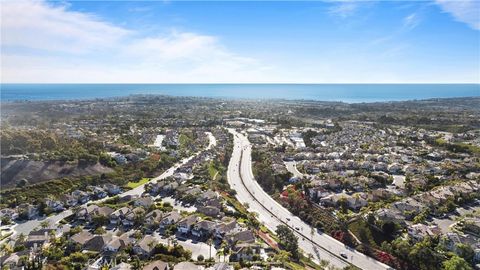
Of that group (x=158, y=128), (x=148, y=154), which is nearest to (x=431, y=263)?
(x=148, y=154)

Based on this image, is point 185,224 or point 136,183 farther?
point 136,183

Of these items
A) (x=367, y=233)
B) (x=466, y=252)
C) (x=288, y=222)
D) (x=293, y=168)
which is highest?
(x=466, y=252)

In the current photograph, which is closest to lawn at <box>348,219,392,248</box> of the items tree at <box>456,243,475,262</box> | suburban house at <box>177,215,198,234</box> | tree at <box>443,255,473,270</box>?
tree at <box>456,243,475,262</box>

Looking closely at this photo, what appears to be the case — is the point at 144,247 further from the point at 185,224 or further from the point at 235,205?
the point at 235,205

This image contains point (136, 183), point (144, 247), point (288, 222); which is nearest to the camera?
point (144, 247)

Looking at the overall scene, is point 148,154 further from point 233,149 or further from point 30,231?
point 30,231

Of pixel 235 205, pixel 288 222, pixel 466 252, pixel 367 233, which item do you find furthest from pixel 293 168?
pixel 466 252
